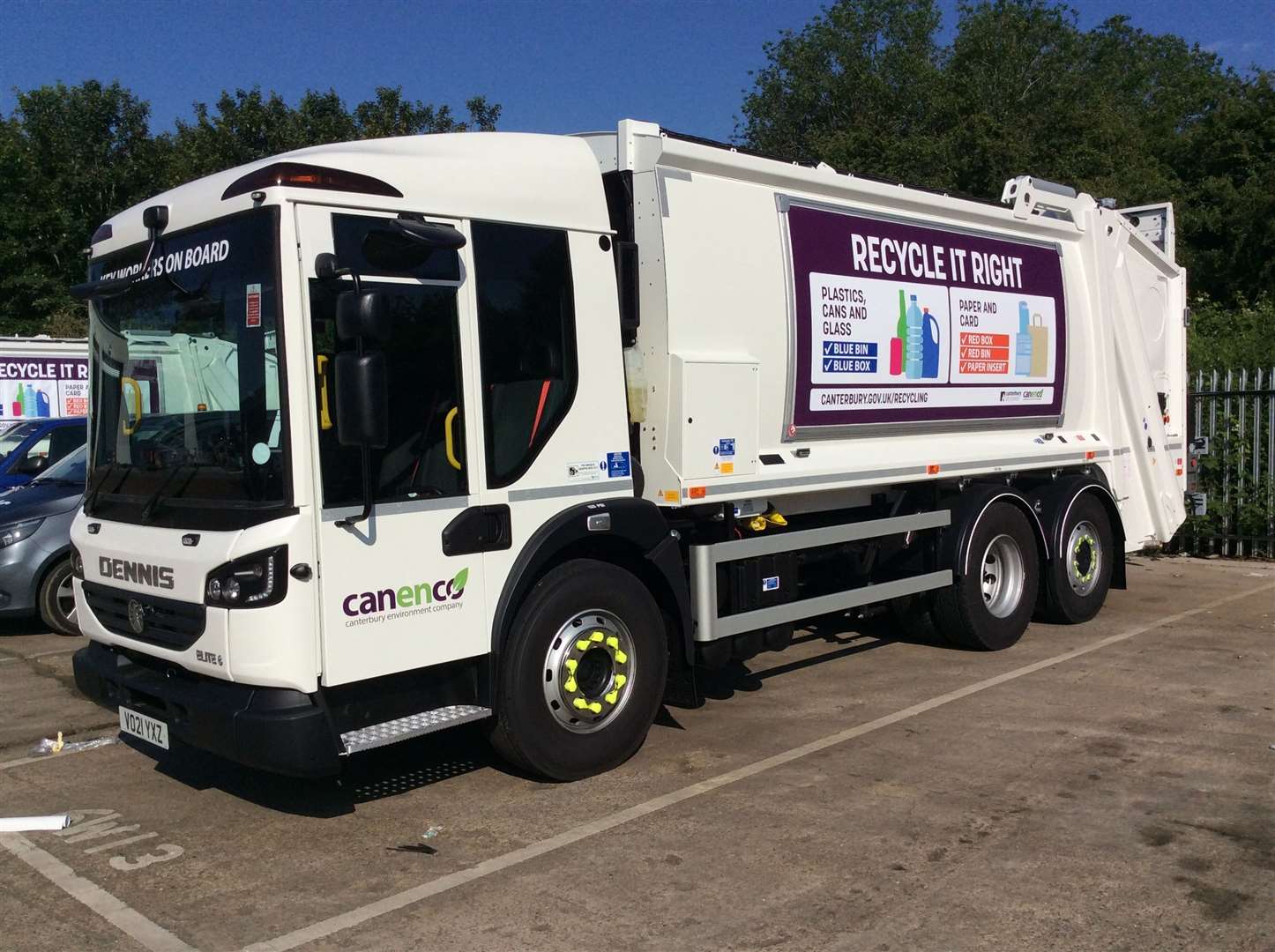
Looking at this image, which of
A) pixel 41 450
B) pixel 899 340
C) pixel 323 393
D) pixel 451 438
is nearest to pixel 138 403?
pixel 323 393

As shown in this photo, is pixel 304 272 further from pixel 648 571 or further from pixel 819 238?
pixel 819 238

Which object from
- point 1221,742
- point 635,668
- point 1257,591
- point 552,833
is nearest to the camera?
point 552,833

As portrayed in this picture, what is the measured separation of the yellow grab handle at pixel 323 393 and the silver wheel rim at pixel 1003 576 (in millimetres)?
5771

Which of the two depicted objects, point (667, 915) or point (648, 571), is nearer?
point (667, 915)

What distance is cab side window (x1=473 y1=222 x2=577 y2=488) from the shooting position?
5.14 meters

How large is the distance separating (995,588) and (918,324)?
7.65 ft

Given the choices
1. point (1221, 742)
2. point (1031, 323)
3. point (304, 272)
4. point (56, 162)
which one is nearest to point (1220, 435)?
point (1031, 323)

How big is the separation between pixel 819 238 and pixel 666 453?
2.00 metres

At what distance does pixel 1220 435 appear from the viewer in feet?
42.7

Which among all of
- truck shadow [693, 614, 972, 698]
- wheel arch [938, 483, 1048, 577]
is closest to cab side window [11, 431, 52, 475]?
truck shadow [693, 614, 972, 698]

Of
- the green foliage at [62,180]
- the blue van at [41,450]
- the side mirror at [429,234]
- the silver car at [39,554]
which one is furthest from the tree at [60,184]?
the side mirror at [429,234]

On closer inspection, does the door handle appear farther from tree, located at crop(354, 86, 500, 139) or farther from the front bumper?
tree, located at crop(354, 86, 500, 139)

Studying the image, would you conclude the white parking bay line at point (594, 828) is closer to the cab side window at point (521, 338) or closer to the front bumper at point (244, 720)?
the front bumper at point (244, 720)

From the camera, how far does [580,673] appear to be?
18.3 ft
